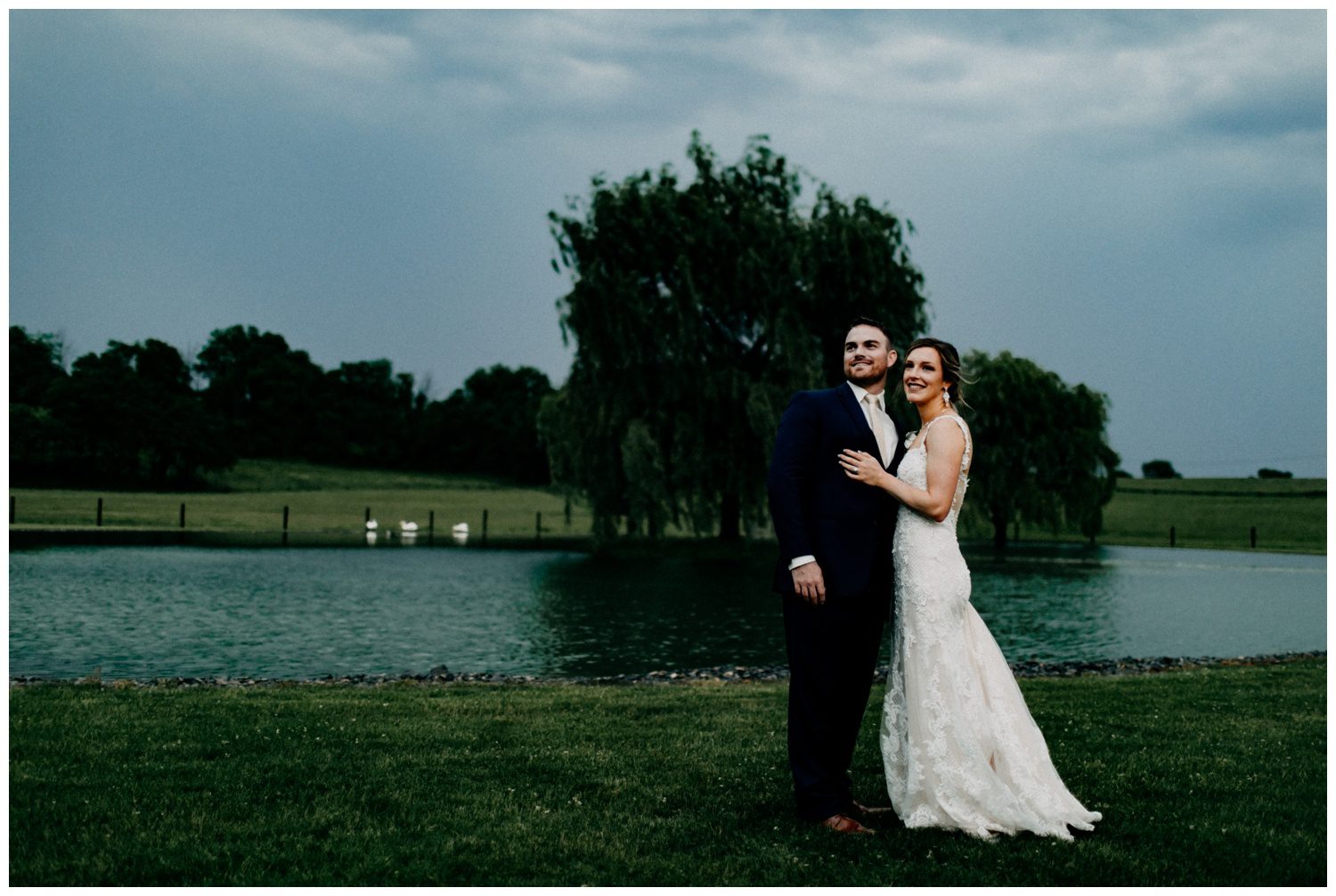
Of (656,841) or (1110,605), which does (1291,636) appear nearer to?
(1110,605)

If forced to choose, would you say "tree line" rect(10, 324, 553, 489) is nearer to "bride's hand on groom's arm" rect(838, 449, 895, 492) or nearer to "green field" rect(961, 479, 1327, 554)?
"green field" rect(961, 479, 1327, 554)

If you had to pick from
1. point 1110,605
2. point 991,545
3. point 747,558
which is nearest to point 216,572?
point 747,558

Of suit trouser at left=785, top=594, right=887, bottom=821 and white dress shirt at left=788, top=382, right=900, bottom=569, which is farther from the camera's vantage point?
white dress shirt at left=788, top=382, right=900, bottom=569

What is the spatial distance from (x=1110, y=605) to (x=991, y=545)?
21.2 meters

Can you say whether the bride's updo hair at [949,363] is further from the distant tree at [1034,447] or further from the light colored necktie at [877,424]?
the distant tree at [1034,447]

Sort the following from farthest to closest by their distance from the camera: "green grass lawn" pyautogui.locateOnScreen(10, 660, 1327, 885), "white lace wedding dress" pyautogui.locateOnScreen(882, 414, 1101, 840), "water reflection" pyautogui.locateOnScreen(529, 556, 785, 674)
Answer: "water reflection" pyautogui.locateOnScreen(529, 556, 785, 674)
"white lace wedding dress" pyautogui.locateOnScreen(882, 414, 1101, 840)
"green grass lawn" pyautogui.locateOnScreen(10, 660, 1327, 885)

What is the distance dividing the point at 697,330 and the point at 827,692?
954 inches

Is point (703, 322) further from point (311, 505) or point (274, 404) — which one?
point (274, 404)

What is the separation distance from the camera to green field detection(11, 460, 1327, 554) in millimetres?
44750

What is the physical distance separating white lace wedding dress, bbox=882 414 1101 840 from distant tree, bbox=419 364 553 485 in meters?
80.4

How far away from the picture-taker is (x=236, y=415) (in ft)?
328

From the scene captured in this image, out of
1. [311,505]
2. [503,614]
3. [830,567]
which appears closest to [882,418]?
[830,567]

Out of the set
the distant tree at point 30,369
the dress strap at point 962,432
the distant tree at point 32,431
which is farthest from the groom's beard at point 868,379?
the distant tree at point 30,369

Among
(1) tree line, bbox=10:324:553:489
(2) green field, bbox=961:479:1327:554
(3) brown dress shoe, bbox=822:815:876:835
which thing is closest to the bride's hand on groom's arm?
(3) brown dress shoe, bbox=822:815:876:835
